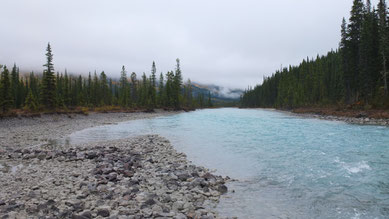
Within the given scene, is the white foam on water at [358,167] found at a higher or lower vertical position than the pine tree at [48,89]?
lower

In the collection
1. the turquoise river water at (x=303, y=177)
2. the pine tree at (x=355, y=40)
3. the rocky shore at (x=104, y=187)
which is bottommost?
the turquoise river water at (x=303, y=177)

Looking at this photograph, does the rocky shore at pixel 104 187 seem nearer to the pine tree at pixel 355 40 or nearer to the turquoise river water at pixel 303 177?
the turquoise river water at pixel 303 177

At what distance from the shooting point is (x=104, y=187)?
789 centimetres

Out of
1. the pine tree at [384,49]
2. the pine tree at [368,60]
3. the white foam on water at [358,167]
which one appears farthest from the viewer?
the pine tree at [368,60]

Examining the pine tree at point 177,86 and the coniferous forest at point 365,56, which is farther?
the pine tree at point 177,86

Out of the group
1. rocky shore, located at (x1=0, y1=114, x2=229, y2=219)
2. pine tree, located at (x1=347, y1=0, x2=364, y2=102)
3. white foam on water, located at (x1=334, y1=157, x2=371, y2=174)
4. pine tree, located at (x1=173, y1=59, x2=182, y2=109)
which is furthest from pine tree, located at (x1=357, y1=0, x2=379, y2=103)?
pine tree, located at (x1=173, y1=59, x2=182, y2=109)

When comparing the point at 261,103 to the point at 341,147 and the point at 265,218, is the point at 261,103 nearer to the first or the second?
the point at 341,147

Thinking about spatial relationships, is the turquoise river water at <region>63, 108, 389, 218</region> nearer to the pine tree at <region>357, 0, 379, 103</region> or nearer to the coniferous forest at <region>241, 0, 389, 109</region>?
the coniferous forest at <region>241, 0, 389, 109</region>

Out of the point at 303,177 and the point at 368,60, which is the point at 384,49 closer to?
the point at 368,60

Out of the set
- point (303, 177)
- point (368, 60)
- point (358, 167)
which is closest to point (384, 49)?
point (368, 60)

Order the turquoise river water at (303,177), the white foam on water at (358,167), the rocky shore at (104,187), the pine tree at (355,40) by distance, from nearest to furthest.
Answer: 1. the rocky shore at (104,187)
2. the turquoise river water at (303,177)
3. the white foam on water at (358,167)
4. the pine tree at (355,40)

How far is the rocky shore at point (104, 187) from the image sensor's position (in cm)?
619

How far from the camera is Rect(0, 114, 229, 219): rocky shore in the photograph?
20.3 feet

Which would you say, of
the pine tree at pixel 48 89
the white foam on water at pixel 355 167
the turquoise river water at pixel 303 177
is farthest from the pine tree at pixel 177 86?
the white foam on water at pixel 355 167
